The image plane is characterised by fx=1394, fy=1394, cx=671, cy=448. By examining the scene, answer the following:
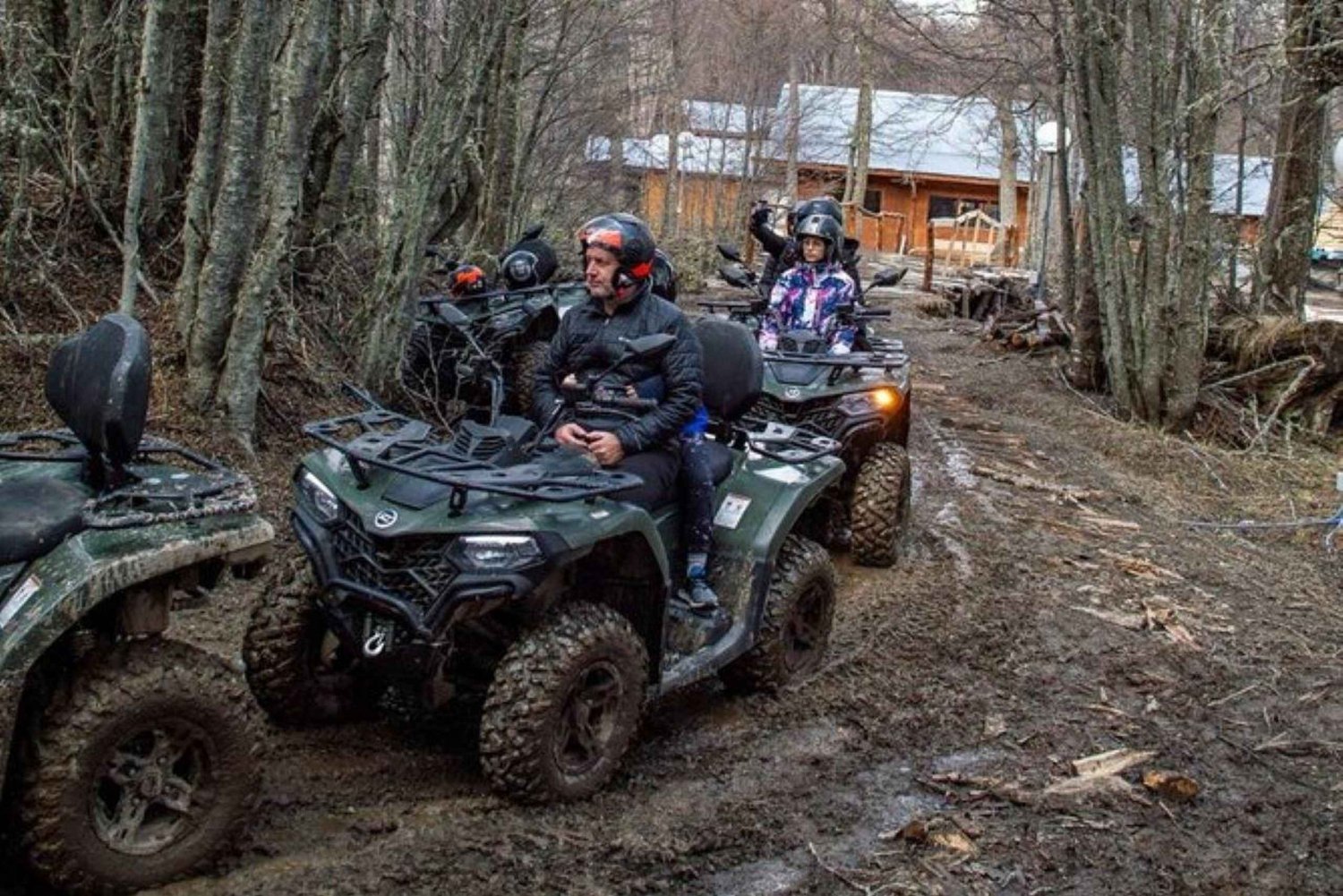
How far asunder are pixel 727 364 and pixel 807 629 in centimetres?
114

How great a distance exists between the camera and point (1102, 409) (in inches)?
543

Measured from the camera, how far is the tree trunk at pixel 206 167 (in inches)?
287

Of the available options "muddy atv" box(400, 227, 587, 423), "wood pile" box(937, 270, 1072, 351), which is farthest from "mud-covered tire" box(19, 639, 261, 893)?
"wood pile" box(937, 270, 1072, 351)

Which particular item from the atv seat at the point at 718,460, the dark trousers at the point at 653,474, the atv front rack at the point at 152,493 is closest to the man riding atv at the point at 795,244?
the atv seat at the point at 718,460

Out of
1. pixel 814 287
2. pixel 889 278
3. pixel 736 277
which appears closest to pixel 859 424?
pixel 889 278

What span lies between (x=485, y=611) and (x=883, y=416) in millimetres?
4087

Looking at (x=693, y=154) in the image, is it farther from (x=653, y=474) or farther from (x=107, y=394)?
(x=107, y=394)

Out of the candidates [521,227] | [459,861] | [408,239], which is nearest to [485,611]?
[459,861]

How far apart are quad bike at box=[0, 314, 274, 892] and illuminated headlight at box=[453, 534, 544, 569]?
56cm

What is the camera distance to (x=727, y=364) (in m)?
5.47

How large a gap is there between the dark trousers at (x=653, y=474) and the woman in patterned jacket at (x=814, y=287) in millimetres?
4016

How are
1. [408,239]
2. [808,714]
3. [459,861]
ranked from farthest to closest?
[408,239] → [808,714] → [459,861]

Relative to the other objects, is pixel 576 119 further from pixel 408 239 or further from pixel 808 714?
pixel 808 714

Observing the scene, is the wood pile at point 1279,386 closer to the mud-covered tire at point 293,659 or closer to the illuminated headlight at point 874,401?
the illuminated headlight at point 874,401
